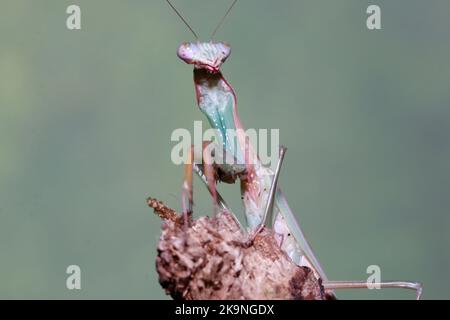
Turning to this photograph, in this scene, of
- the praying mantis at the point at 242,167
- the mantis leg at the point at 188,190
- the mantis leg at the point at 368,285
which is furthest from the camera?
the praying mantis at the point at 242,167

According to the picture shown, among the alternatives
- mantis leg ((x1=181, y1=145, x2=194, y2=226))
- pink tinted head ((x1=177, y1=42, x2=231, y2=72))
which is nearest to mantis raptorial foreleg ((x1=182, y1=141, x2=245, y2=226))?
mantis leg ((x1=181, y1=145, x2=194, y2=226))

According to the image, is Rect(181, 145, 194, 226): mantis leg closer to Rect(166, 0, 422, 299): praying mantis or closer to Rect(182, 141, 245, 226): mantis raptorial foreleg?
Rect(182, 141, 245, 226): mantis raptorial foreleg

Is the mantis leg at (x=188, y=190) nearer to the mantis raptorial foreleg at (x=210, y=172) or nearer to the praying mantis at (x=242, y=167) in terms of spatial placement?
the mantis raptorial foreleg at (x=210, y=172)

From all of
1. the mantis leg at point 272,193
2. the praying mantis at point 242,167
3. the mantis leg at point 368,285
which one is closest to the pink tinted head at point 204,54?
the praying mantis at point 242,167

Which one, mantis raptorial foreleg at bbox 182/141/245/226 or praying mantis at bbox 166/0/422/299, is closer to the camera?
mantis raptorial foreleg at bbox 182/141/245/226

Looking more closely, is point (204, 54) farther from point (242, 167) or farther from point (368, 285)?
point (368, 285)

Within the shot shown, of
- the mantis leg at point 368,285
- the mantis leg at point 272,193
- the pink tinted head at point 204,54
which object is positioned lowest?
the mantis leg at point 368,285
